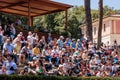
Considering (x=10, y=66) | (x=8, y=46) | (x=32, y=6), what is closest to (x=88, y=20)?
(x=32, y=6)

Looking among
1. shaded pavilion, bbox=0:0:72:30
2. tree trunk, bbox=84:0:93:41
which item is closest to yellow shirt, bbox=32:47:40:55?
shaded pavilion, bbox=0:0:72:30

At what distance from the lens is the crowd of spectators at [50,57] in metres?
19.8

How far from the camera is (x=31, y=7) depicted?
32.8 meters

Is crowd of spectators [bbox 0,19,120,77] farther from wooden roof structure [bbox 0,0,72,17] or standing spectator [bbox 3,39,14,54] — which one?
wooden roof structure [bbox 0,0,72,17]

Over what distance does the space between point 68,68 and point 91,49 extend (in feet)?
15.3

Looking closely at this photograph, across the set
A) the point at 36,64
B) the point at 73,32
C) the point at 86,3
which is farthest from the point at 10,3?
the point at 73,32

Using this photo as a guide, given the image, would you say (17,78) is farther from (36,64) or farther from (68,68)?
(68,68)

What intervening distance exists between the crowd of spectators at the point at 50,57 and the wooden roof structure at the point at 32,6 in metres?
4.77

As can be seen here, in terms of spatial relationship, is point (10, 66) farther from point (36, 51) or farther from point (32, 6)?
point (32, 6)

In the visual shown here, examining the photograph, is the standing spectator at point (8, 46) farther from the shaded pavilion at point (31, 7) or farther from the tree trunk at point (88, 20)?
the tree trunk at point (88, 20)

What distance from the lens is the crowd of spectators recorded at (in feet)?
64.8

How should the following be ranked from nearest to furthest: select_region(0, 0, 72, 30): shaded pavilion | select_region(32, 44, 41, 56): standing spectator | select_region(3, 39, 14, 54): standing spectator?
select_region(3, 39, 14, 54): standing spectator, select_region(32, 44, 41, 56): standing spectator, select_region(0, 0, 72, 30): shaded pavilion

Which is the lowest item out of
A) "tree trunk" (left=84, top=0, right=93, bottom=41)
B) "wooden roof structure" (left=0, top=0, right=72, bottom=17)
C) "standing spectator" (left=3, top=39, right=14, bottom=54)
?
"standing spectator" (left=3, top=39, right=14, bottom=54)

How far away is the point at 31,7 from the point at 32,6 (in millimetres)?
130
